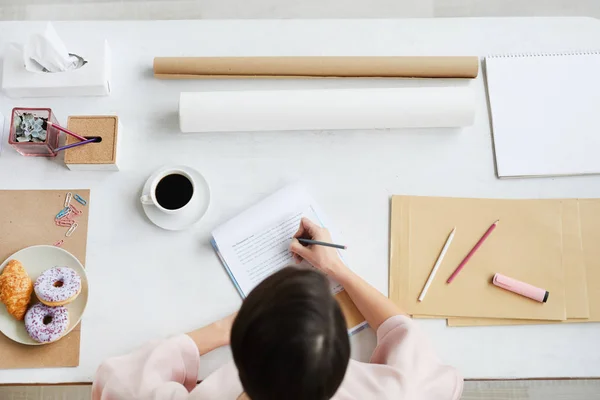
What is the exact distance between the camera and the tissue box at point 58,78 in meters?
0.93

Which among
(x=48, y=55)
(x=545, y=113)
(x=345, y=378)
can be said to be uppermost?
(x=48, y=55)

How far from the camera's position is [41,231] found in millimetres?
896

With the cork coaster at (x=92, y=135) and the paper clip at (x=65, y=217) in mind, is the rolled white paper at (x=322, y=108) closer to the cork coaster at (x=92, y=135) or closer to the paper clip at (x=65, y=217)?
the cork coaster at (x=92, y=135)

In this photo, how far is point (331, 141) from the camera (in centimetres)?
96

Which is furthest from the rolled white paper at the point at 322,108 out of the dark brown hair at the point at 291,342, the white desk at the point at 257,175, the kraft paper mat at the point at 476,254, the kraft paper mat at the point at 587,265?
the dark brown hair at the point at 291,342

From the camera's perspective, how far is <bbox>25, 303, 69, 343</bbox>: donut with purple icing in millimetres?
830

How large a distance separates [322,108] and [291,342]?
0.50 metres

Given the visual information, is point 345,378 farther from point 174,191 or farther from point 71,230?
point 71,230

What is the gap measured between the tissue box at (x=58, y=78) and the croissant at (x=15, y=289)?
0.30 m

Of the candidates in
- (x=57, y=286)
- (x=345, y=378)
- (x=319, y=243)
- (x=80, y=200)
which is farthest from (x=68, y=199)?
(x=345, y=378)

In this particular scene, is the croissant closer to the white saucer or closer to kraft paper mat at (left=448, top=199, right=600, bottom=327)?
the white saucer

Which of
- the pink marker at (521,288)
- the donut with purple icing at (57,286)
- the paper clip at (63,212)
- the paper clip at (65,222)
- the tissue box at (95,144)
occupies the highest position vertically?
the tissue box at (95,144)

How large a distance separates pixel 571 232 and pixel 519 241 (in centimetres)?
9

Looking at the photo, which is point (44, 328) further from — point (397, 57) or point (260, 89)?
point (397, 57)
